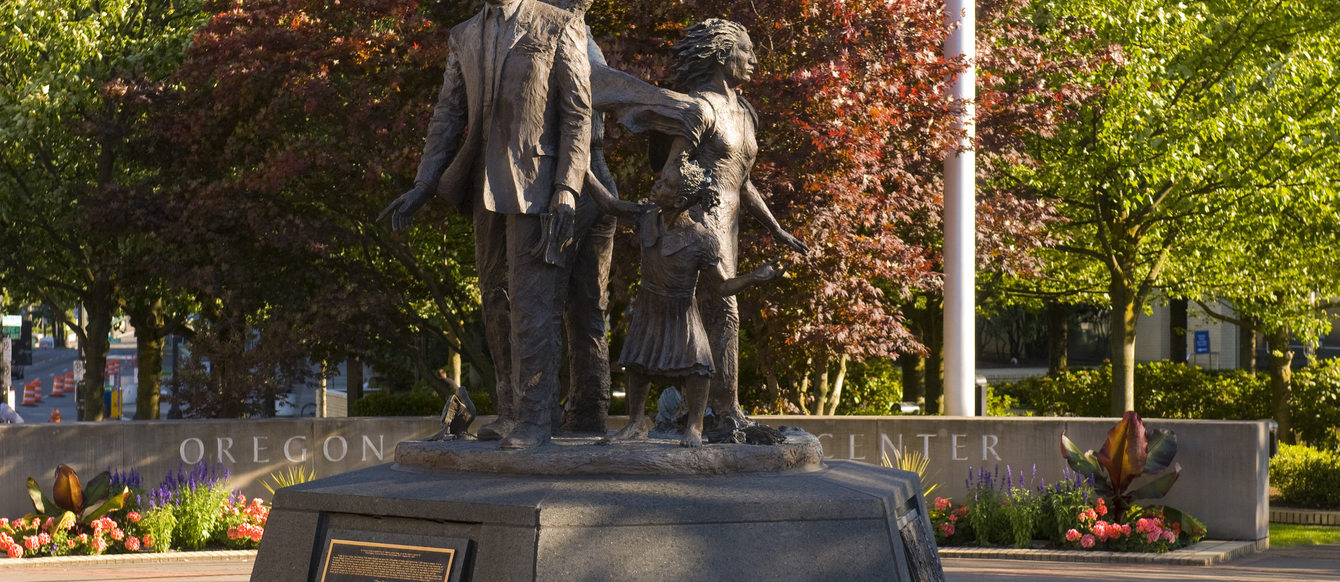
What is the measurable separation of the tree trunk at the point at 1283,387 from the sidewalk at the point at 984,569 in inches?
349

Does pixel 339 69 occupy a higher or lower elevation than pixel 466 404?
higher

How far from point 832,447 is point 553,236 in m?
6.59

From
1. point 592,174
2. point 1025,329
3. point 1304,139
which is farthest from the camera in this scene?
point 1025,329

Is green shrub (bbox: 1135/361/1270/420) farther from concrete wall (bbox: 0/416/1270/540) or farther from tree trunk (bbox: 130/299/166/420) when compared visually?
tree trunk (bbox: 130/299/166/420)

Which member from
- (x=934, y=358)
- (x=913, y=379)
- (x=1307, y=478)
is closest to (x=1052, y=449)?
(x=1307, y=478)

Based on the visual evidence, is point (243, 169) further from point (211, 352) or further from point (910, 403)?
point (910, 403)

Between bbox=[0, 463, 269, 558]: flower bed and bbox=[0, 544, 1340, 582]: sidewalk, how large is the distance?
0.59ft

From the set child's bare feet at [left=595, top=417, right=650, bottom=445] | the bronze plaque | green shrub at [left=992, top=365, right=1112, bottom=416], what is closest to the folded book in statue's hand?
child's bare feet at [left=595, top=417, right=650, bottom=445]

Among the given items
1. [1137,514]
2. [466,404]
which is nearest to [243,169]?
[466,404]

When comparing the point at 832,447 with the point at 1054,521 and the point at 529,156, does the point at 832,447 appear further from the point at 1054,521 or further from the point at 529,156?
the point at 529,156

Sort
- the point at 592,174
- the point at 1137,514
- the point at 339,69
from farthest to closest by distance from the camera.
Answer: the point at 339,69, the point at 1137,514, the point at 592,174

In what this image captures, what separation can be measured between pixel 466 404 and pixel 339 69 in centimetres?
710

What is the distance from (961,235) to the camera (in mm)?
14492

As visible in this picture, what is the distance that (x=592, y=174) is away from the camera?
7.71 m
